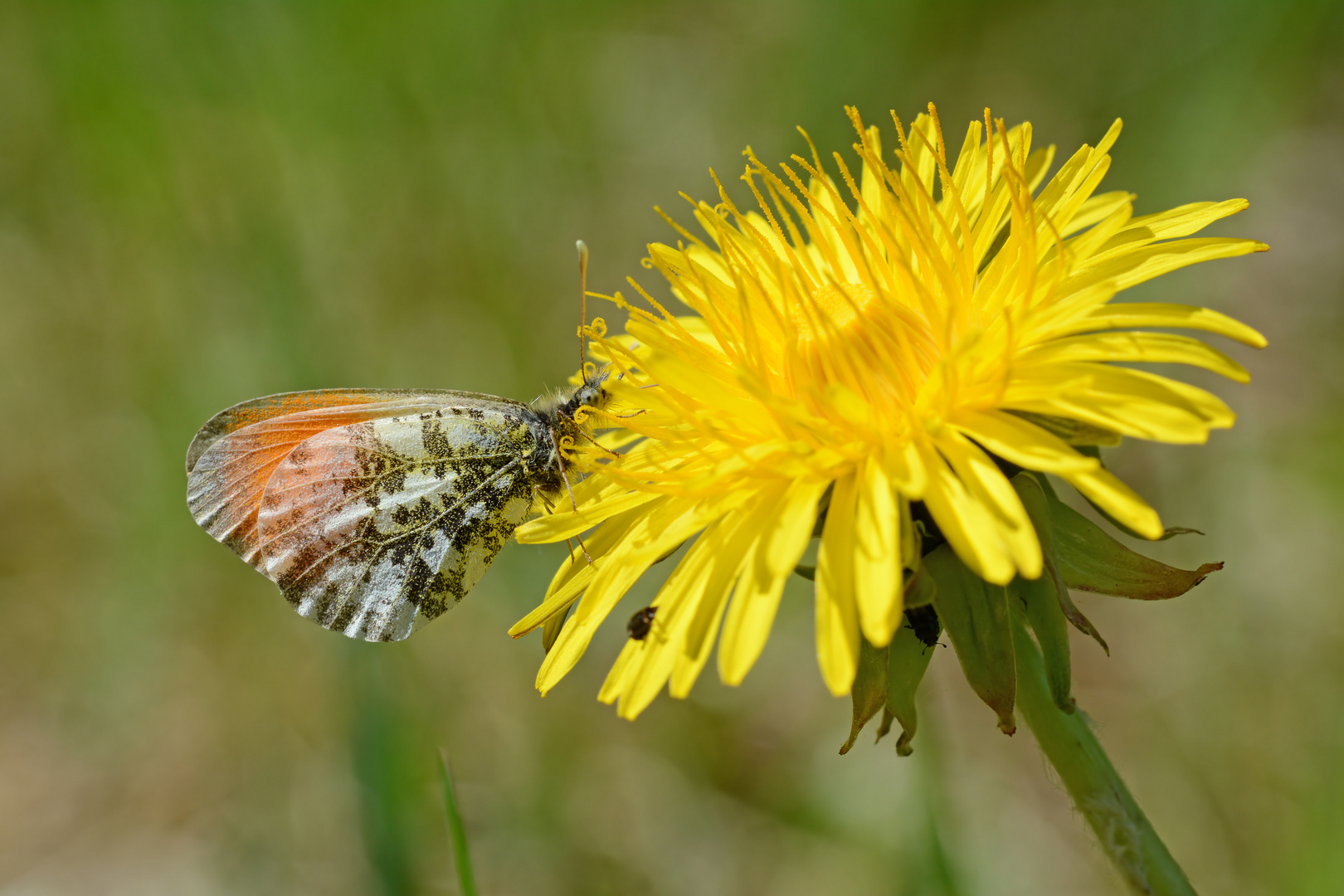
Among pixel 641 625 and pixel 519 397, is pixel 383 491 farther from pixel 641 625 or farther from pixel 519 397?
pixel 519 397

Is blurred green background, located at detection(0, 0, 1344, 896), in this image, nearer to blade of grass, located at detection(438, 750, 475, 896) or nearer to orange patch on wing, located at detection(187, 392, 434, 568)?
orange patch on wing, located at detection(187, 392, 434, 568)

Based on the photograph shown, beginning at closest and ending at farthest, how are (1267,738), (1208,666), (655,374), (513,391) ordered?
1. (655,374)
2. (1267,738)
3. (1208,666)
4. (513,391)

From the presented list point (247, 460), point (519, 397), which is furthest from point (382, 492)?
point (519, 397)

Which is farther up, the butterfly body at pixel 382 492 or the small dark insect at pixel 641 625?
the butterfly body at pixel 382 492

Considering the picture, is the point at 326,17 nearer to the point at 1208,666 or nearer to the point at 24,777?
the point at 24,777

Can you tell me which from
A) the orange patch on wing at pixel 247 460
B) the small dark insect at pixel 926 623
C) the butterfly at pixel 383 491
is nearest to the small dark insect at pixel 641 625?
the small dark insect at pixel 926 623

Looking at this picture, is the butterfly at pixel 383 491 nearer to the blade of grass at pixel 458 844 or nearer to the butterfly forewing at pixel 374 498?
the butterfly forewing at pixel 374 498

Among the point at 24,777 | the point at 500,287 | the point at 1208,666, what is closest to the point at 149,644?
the point at 24,777
